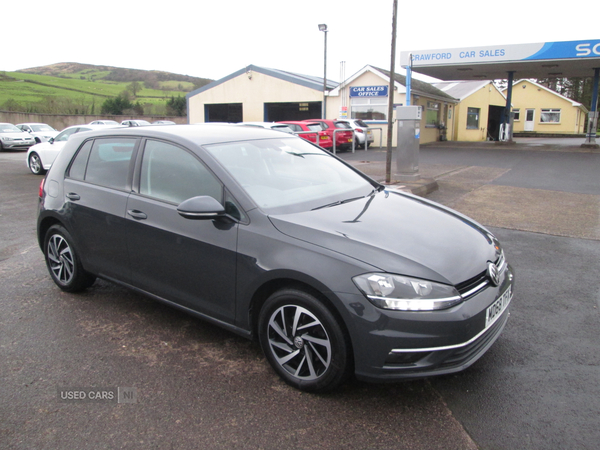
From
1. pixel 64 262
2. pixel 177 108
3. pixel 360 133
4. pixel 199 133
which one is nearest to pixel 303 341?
pixel 199 133

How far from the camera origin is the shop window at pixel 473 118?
34.4 m

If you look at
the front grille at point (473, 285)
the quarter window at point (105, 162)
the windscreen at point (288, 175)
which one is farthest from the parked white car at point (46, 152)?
the front grille at point (473, 285)

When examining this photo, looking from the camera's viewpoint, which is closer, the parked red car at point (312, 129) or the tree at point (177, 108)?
the parked red car at point (312, 129)

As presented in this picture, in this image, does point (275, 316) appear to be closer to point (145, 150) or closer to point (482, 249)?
point (482, 249)

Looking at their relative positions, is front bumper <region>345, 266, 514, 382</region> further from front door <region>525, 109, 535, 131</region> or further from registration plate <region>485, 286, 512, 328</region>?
front door <region>525, 109, 535, 131</region>

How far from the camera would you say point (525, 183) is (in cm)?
1162

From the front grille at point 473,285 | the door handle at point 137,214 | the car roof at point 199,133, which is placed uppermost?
the car roof at point 199,133

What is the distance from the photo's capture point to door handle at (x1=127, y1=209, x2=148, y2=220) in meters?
3.58

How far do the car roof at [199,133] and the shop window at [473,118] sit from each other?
33334mm

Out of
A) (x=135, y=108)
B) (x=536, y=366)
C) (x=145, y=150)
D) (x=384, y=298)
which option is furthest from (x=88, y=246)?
(x=135, y=108)

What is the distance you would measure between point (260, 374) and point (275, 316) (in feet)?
1.56

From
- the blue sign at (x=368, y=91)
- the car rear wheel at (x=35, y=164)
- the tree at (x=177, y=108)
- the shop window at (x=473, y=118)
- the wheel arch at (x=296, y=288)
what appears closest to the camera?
the wheel arch at (x=296, y=288)

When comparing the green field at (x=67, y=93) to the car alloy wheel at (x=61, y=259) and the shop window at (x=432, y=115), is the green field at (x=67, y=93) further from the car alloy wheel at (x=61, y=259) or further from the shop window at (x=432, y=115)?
the car alloy wheel at (x=61, y=259)

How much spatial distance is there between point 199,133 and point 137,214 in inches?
31.9
